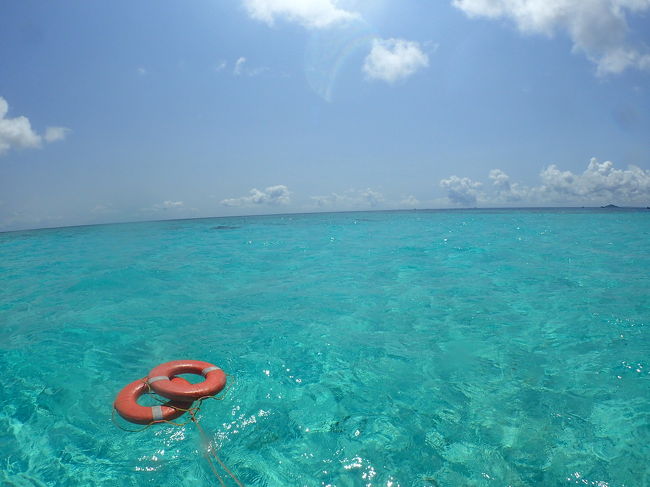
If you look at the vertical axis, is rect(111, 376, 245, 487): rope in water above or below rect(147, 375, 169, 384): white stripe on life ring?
below

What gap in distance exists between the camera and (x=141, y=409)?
3867 mm

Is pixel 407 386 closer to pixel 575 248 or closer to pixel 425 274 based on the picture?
pixel 425 274

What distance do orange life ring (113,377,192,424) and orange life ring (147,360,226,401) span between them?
0.38 ft

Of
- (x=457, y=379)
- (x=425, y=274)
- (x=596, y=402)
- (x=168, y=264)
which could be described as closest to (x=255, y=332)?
(x=457, y=379)

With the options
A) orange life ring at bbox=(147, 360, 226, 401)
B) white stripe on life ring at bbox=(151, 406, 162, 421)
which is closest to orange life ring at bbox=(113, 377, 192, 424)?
white stripe on life ring at bbox=(151, 406, 162, 421)

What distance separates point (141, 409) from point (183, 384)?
1.79ft

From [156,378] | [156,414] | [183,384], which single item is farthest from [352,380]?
[156,378]

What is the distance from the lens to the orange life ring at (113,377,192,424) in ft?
12.5

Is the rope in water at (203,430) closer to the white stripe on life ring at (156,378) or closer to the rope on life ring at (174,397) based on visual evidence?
the rope on life ring at (174,397)

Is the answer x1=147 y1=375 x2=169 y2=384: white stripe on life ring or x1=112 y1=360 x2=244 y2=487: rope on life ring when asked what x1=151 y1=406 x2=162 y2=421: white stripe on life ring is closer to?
x1=112 y1=360 x2=244 y2=487: rope on life ring

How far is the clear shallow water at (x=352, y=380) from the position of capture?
3225mm

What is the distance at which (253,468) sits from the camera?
10.6ft

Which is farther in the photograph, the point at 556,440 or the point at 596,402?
the point at 596,402

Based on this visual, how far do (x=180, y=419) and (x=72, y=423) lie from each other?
127 centimetres
